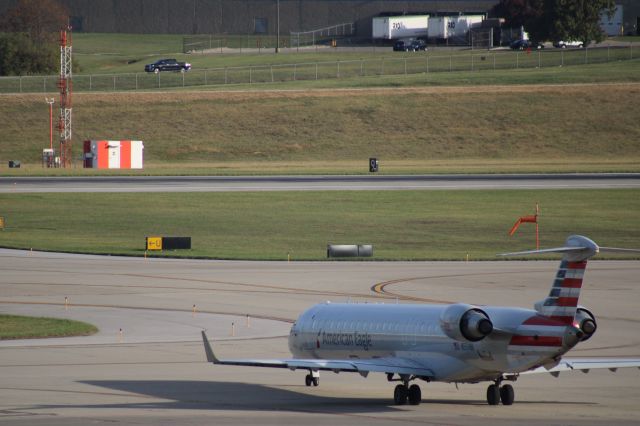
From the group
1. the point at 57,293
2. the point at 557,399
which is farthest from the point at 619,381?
the point at 57,293

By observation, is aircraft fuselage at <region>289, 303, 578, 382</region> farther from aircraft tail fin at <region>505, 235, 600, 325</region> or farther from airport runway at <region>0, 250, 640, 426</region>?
airport runway at <region>0, 250, 640, 426</region>

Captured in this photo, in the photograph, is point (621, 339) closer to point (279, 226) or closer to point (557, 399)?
point (557, 399)

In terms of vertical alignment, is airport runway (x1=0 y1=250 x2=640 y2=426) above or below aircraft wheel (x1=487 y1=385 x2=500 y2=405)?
below

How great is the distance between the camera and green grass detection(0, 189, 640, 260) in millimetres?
82125

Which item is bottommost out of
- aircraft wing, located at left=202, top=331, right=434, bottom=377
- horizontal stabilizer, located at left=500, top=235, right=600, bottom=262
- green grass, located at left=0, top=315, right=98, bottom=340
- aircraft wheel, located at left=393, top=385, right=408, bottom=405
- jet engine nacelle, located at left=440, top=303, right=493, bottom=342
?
green grass, located at left=0, top=315, right=98, bottom=340

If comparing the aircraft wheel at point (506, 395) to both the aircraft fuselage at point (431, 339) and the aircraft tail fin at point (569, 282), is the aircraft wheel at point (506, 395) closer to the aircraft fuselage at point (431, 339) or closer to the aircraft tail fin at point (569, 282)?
the aircraft fuselage at point (431, 339)

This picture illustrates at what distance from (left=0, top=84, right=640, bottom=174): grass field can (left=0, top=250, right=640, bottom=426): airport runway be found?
72.6 meters

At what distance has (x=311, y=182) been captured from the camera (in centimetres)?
11838

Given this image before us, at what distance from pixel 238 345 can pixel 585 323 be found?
57.0 feet

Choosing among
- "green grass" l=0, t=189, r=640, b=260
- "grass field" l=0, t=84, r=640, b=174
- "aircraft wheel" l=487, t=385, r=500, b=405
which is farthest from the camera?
"grass field" l=0, t=84, r=640, b=174

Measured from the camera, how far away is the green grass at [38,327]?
47.6 meters

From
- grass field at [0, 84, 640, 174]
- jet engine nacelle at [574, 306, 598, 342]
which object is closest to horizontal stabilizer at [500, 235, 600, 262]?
jet engine nacelle at [574, 306, 598, 342]

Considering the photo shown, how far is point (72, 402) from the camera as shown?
33.4m

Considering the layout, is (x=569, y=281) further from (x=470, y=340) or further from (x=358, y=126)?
(x=358, y=126)
